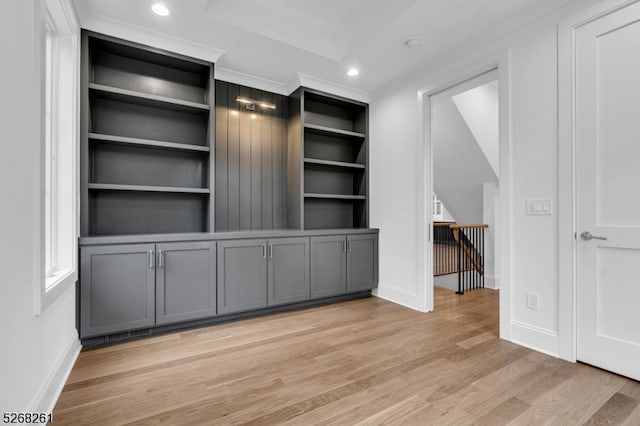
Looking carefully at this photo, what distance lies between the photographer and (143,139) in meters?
2.88

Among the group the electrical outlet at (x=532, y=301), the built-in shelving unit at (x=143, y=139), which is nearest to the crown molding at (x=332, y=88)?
the built-in shelving unit at (x=143, y=139)

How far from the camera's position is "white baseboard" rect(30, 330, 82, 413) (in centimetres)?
149

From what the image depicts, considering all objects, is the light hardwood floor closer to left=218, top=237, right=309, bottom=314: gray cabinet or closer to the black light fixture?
left=218, top=237, right=309, bottom=314: gray cabinet

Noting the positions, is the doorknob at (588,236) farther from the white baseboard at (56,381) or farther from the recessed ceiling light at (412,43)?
the white baseboard at (56,381)

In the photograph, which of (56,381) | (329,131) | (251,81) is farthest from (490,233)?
(56,381)

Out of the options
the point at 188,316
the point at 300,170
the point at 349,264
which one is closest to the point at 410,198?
the point at 349,264

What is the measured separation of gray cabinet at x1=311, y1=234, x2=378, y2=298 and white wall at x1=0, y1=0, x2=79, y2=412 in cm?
235

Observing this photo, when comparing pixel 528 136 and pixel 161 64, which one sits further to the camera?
pixel 161 64

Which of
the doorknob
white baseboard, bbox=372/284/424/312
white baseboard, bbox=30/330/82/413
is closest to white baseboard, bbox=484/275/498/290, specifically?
white baseboard, bbox=372/284/424/312

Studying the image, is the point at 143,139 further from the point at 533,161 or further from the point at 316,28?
the point at 533,161

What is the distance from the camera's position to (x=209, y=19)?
8.18 feet

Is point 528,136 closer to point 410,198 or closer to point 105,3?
point 410,198

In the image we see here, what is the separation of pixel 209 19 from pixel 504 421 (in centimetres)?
336

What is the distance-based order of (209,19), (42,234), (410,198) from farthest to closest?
(410,198)
(209,19)
(42,234)
